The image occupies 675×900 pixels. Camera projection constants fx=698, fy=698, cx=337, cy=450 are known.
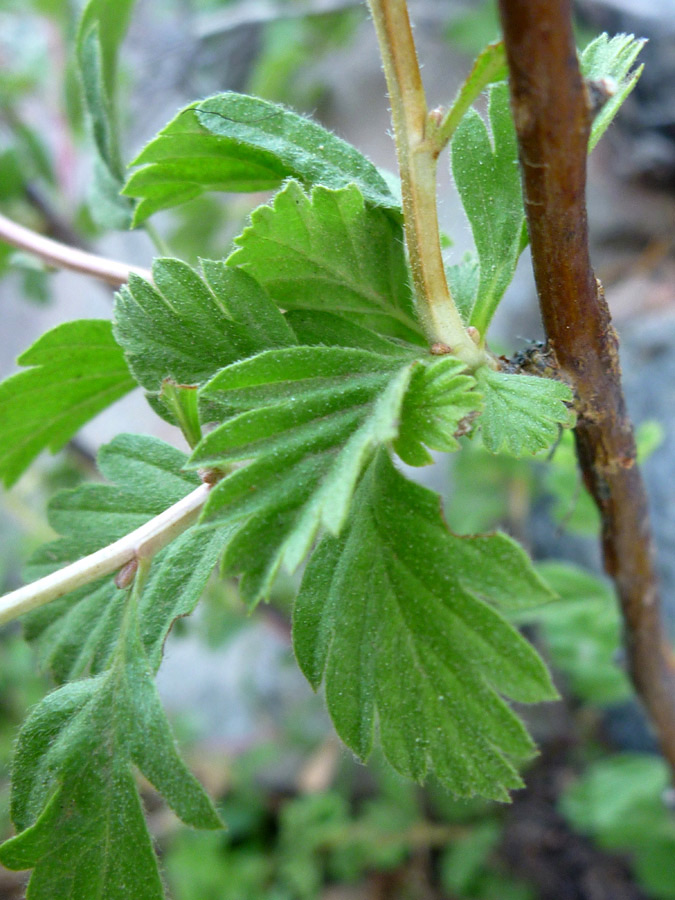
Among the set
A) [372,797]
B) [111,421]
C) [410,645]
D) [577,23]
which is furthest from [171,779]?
[111,421]

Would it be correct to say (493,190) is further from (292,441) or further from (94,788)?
(94,788)

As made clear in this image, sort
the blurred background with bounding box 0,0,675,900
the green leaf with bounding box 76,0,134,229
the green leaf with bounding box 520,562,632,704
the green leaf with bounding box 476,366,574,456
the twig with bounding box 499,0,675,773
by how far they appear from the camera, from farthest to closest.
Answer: the blurred background with bounding box 0,0,675,900
the green leaf with bounding box 520,562,632,704
the green leaf with bounding box 76,0,134,229
the green leaf with bounding box 476,366,574,456
the twig with bounding box 499,0,675,773

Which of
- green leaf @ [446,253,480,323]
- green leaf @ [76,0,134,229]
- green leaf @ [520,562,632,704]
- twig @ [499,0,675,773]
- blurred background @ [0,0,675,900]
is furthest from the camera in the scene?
blurred background @ [0,0,675,900]

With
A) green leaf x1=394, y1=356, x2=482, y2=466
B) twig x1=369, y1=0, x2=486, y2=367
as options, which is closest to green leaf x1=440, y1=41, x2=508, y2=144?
twig x1=369, y1=0, x2=486, y2=367

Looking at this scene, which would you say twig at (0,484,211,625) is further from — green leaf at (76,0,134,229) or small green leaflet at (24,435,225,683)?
green leaf at (76,0,134,229)

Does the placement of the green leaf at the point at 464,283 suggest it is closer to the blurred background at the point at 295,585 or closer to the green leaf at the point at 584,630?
the blurred background at the point at 295,585

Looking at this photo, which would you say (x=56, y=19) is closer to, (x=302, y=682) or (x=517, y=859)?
(x=302, y=682)

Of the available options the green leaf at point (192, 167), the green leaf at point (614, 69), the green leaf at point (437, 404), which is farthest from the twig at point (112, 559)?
the green leaf at point (614, 69)
